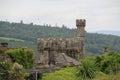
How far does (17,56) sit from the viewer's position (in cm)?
6781

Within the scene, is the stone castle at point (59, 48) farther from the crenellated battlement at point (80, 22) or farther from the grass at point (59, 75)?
the grass at point (59, 75)

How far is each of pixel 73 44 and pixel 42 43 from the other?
5.76 m

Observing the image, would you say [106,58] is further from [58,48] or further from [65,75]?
[58,48]

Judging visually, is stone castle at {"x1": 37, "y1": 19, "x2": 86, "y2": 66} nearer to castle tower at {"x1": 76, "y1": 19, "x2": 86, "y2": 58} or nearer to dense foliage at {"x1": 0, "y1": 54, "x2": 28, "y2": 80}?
castle tower at {"x1": 76, "y1": 19, "x2": 86, "y2": 58}

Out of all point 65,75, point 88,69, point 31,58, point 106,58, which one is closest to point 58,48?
point 31,58

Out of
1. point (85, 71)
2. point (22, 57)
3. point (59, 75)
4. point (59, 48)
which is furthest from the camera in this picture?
point (59, 48)

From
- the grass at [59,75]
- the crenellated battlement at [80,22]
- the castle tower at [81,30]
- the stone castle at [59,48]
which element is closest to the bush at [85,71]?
the grass at [59,75]

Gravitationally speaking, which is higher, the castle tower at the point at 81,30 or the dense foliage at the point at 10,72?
the castle tower at the point at 81,30

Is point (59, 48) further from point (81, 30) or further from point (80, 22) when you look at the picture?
point (80, 22)

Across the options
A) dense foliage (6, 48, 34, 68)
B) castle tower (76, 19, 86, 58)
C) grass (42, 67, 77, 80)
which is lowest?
grass (42, 67, 77, 80)

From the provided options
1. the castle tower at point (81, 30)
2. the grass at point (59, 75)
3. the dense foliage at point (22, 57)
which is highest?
the castle tower at point (81, 30)

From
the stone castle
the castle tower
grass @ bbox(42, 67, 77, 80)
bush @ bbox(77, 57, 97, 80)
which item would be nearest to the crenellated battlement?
the castle tower

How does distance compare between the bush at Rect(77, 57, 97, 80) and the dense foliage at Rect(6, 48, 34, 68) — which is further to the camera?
the dense foliage at Rect(6, 48, 34, 68)

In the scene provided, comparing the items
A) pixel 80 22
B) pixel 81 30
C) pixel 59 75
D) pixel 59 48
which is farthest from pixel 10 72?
pixel 80 22
